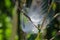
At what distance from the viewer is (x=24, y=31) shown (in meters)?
0.61

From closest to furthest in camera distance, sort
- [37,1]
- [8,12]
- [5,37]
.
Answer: [37,1] < [5,37] < [8,12]

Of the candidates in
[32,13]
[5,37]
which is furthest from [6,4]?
[32,13]

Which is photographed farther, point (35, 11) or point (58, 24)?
point (58, 24)

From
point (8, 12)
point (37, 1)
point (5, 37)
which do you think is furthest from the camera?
point (8, 12)

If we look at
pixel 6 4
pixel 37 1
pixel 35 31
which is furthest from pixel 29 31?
pixel 6 4

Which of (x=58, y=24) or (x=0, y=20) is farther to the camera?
(x=58, y=24)

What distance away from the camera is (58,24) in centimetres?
104

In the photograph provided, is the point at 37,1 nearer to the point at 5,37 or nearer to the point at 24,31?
the point at 24,31

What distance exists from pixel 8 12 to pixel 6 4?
5cm

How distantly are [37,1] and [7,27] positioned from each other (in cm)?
39

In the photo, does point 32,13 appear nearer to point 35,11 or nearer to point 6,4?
point 35,11

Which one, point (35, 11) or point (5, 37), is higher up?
point (35, 11)

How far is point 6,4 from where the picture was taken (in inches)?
37.7

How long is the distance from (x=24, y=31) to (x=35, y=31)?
0.14 feet
